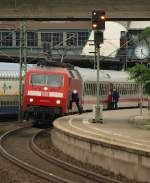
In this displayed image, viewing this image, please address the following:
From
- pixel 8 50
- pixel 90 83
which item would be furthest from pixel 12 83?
pixel 8 50

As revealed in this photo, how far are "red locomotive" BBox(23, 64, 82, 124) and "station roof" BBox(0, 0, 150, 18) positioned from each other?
5.24 metres

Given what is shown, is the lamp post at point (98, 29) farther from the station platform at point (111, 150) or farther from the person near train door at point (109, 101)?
the person near train door at point (109, 101)

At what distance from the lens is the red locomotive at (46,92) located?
31625 millimetres

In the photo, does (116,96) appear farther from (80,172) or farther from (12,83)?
(80,172)

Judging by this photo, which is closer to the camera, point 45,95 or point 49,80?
point 45,95

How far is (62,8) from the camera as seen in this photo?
27391mm

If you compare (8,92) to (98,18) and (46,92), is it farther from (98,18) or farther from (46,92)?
(98,18)

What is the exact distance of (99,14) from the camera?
24672mm

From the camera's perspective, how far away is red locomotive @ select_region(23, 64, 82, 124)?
104ft

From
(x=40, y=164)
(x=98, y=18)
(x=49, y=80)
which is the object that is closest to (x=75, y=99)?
(x=49, y=80)

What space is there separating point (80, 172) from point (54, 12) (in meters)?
12.5

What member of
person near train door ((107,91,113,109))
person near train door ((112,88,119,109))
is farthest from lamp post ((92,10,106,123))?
person near train door ((107,91,113,109))

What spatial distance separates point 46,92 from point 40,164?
44.3 ft

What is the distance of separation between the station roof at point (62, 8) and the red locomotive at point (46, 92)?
17.2 ft
